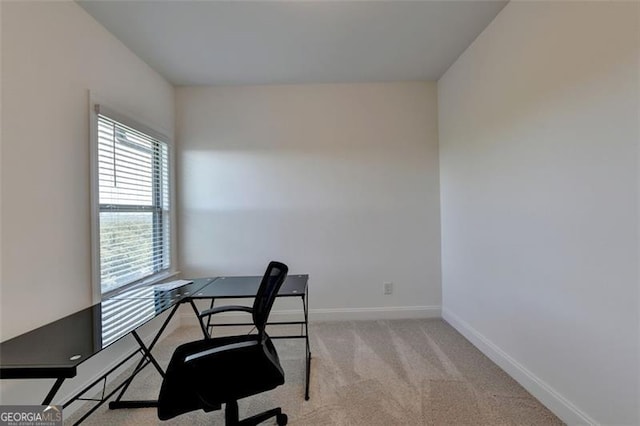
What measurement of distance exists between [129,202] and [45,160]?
2.65 feet

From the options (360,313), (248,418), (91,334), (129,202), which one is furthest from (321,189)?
(91,334)

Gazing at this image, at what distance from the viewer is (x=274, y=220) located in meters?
3.23

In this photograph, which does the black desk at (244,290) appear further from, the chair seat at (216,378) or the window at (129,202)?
the window at (129,202)

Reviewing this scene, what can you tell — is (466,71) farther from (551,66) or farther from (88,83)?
(88,83)

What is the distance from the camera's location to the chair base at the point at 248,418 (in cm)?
147

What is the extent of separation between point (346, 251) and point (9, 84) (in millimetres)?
2813

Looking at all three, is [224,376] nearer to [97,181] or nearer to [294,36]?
[97,181]

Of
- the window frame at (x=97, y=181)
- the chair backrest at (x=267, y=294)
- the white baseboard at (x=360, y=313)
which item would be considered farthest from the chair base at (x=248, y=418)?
the white baseboard at (x=360, y=313)

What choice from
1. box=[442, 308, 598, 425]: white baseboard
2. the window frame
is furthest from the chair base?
box=[442, 308, 598, 425]: white baseboard

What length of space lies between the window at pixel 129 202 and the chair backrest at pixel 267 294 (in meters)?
1.37

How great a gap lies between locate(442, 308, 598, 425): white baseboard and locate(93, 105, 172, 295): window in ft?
9.85

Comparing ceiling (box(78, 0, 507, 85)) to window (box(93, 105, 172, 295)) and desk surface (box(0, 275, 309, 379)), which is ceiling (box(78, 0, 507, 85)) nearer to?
window (box(93, 105, 172, 295))

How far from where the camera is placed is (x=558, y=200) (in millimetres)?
1674

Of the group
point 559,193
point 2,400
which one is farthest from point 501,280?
point 2,400
